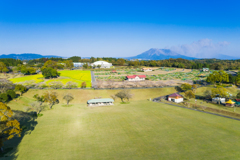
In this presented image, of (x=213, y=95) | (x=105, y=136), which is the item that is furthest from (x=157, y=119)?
(x=213, y=95)

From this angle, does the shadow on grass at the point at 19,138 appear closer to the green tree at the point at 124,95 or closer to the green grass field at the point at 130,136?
the green grass field at the point at 130,136

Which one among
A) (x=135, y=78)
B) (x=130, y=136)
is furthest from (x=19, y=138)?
(x=135, y=78)

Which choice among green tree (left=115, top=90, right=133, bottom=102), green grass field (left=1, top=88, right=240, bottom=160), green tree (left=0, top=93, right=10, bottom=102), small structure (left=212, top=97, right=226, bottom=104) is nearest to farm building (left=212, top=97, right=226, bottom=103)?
small structure (left=212, top=97, right=226, bottom=104)

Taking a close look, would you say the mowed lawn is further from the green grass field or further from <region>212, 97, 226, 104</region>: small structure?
<region>212, 97, 226, 104</region>: small structure

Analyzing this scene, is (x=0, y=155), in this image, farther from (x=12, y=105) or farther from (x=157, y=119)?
(x=157, y=119)

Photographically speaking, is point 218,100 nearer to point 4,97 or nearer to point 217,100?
point 217,100

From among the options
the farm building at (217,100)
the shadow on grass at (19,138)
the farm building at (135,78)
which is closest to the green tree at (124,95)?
the shadow on grass at (19,138)
